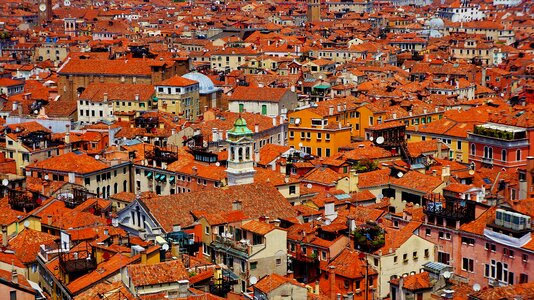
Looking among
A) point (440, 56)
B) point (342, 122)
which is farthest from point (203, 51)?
point (342, 122)

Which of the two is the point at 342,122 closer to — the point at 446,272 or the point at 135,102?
the point at 135,102

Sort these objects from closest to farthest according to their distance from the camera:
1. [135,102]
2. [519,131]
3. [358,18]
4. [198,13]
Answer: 1. [519,131]
2. [135,102]
3. [358,18]
4. [198,13]

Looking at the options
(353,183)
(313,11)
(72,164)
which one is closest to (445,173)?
(353,183)

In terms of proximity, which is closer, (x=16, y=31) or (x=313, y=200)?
(x=313, y=200)

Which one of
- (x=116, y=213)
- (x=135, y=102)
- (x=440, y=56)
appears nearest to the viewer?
(x=116, y=213)

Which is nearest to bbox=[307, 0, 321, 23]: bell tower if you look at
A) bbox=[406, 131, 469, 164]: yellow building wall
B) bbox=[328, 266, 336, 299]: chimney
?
bbox=[406, 131, 469, 164]: yellow building wall

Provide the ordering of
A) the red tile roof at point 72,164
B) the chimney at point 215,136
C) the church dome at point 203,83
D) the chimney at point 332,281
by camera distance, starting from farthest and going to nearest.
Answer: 1. the church dome at point 203,83
2. the chimney at point 215,136
3. the red tile roof at point 72,164
4. the chimney at point 332,281

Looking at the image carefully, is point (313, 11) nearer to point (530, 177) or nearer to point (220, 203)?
point (530, 177)

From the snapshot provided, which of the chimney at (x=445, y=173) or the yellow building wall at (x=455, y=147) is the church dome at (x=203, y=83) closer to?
the yellow building wall at (x=455, y=147)

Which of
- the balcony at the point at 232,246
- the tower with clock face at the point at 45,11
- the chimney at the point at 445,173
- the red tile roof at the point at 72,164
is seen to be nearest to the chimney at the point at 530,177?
the chimney at the point at 445,173
